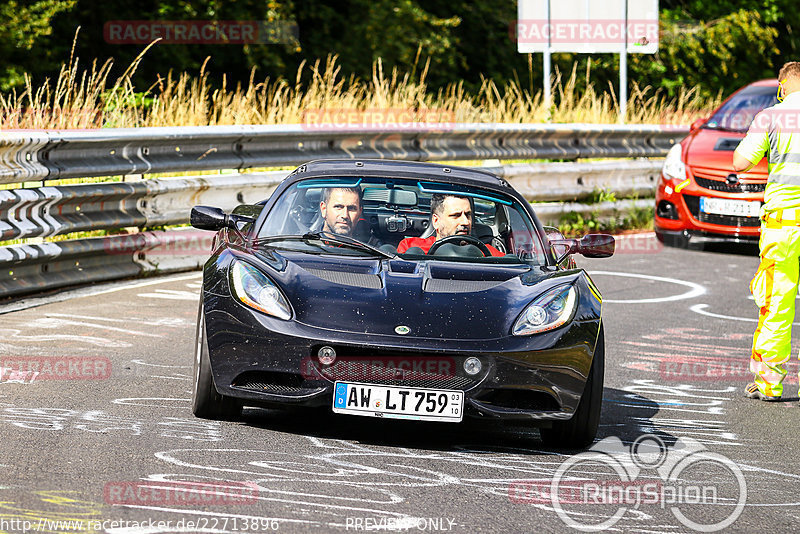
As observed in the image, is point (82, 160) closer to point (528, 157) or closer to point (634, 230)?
point (528, 157)

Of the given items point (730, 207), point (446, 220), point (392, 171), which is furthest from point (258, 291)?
point (730, 207)

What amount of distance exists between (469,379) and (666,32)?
105 feet

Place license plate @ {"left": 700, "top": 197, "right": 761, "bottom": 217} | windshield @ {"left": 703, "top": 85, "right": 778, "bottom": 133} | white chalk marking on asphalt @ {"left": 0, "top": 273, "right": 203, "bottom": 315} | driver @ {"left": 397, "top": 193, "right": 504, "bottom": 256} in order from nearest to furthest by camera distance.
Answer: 1. driver @ {"left": 397, "top": 193, "right": 504, "bottom": 256}
2. white chalk marking on asphalt @ {"left": 0, "top": 273, "right": 203, "bottom": 315}
3. license plate @ {"left": 700, "top": 197, "right": 761, "bottom": 217}
4. windshield @ {"left": 703, "top": 85, "right": 778, "bottom": 133}

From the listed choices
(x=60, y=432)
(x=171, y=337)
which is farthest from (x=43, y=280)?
(x=60, y=432)

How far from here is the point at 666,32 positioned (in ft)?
119

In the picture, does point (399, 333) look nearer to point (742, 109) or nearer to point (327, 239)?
point (327, 239)

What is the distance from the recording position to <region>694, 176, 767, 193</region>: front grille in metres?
13.6

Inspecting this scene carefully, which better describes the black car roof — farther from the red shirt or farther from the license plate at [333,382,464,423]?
the license plate at [333,382,464,423]

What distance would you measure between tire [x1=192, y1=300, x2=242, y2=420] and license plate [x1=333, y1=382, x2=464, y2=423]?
621 millimetres

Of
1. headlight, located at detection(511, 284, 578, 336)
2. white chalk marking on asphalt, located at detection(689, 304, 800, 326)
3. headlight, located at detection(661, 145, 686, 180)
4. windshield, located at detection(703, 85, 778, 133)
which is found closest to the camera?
headlight, located at detection(511, 284, 578, 336)

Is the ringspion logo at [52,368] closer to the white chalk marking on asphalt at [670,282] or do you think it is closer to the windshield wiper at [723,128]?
the white chalk marking on asphalt at [670,282]

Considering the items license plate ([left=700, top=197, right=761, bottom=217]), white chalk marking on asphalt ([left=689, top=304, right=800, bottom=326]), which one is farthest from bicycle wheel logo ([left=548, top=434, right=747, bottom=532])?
license plate ([left=700, top=197, right=761, bottom=217])

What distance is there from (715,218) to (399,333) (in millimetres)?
8753

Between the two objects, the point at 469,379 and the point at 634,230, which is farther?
the point at 634,230
